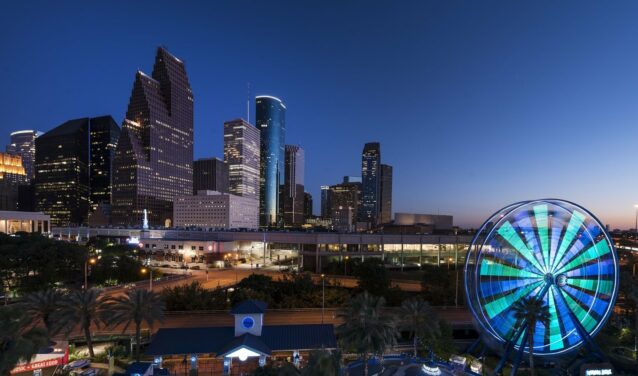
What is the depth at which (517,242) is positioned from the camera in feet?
111

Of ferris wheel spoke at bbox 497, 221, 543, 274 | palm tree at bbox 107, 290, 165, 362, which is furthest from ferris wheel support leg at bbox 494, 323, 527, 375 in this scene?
palm tree at bbox 107, 290, 165, 362

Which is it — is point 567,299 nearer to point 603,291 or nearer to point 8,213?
point 603,291

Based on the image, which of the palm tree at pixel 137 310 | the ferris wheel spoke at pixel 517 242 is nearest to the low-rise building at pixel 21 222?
the palm tree at pixel 137 310

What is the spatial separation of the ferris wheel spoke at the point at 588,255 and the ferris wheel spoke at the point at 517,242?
1976mm

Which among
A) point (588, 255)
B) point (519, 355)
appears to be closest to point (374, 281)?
point (519, 355)

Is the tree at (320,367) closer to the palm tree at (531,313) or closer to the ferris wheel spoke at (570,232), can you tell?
the palm tree at (531,313)

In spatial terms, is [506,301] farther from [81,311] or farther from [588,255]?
[81,311]

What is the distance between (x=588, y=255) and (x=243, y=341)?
102 feet

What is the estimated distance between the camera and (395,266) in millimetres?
102875

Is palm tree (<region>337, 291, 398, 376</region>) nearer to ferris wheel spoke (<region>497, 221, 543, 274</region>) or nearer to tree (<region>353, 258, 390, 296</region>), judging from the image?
ferris wheel spoke (<region>497, 221, 543, 274</region>)

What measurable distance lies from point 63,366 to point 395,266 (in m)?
85.1

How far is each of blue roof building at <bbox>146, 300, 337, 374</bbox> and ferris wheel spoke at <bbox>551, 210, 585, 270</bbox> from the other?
21.5m

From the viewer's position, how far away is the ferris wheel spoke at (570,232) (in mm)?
32812

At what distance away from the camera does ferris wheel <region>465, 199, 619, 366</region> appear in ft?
103
